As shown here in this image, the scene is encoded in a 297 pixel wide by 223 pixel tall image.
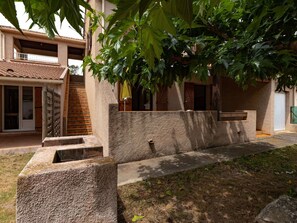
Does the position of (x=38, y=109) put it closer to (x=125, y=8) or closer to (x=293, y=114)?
(x=125, y=8)

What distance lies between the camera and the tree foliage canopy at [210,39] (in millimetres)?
893

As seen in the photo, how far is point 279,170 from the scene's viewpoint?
5578 mm

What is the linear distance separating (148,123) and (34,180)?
430 centimetres

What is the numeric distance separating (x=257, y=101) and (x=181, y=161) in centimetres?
830

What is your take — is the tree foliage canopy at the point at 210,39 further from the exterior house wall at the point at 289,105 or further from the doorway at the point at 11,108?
the exterior house wall at the point at 289,105

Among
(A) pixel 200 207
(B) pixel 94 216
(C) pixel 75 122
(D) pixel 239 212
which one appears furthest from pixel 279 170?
(C) pixel 75 122

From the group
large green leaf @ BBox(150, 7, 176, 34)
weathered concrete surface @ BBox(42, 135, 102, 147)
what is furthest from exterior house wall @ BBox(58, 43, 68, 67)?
large green leaf @ BBox(150, 7, 176, 34)

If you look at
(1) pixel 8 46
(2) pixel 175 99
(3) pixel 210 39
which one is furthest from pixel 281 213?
(1) pixel 8 46

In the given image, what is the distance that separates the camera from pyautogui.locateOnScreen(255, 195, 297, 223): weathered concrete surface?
2547 millimetres

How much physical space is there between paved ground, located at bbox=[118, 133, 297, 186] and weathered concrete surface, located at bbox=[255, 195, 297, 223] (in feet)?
8.61

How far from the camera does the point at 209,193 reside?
4.04 meters

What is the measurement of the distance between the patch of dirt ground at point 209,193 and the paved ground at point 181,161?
1.06 feet

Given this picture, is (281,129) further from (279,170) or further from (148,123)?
(148,123)

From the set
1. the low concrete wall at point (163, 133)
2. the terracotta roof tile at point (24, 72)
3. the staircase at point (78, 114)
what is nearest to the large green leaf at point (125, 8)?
the low concrete wall at point (163, 133)
